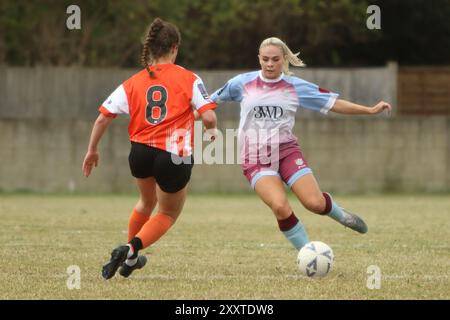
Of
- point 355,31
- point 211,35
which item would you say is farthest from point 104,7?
point 355,31

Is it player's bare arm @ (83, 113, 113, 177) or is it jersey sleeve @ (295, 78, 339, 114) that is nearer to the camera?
player's bare arm @ (83, 113, 113, 177)

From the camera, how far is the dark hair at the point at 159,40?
7.62 meters

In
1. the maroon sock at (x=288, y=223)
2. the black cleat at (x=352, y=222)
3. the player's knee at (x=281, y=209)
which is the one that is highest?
the player's knee at (x=281, y=209)

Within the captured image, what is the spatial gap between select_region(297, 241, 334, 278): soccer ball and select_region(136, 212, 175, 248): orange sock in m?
0.98

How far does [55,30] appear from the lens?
22.5m

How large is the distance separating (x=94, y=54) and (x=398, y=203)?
863 cm

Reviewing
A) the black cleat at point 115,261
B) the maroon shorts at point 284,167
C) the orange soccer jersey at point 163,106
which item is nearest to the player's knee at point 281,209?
the maroon shorts at point 284,167

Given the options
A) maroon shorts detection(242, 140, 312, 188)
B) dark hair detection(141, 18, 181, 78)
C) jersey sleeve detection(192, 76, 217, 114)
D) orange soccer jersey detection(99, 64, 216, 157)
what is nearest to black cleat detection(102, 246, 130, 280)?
orange soccer jersey detection(99, 64, 216, 157)

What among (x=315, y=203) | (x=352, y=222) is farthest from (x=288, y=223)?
(x=352, y=222)

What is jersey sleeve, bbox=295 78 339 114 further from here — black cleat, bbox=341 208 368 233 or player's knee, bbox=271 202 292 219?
player's knee, bbox=271 202 292 219

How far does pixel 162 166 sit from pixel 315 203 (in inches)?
52.2

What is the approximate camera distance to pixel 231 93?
862 centimetres

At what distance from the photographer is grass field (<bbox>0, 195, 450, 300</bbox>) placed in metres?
7.01

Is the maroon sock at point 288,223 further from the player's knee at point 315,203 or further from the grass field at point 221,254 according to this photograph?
the grass field at point 221,254
